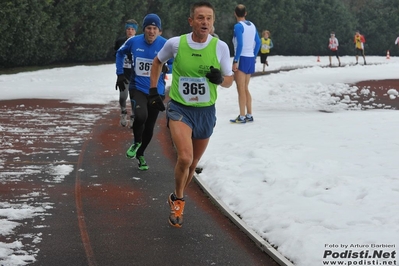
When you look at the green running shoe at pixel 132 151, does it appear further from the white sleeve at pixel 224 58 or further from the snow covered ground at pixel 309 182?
the white sleeve at pixel 224 58

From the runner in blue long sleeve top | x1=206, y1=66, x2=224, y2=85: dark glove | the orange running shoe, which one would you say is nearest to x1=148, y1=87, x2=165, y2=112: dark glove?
x1=206, y1=66, x2=224, y2=85: dark glove

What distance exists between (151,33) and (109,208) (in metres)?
3.06

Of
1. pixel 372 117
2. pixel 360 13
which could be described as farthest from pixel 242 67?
pixel 360 13

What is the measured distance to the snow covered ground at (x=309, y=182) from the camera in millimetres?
6039

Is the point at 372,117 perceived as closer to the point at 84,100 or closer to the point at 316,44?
the point at 84,100

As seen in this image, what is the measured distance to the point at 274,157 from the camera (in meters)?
10.1

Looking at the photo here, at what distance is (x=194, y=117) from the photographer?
23.2ft

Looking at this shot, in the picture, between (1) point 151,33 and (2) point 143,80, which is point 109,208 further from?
(1) point 151,33

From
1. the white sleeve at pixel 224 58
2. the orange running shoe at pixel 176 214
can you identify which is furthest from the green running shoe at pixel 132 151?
the white sleeve at pixel 224 58

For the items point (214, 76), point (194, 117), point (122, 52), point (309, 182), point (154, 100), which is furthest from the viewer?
point (122, 52)

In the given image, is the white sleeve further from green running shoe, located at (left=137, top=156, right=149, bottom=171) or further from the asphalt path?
green running shoe, located at (left=137, top=156, right=149, bottom=171)

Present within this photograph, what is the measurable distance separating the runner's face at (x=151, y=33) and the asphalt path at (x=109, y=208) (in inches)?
72.4

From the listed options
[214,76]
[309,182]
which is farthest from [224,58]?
[309,182]

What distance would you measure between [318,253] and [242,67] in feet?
26.9
